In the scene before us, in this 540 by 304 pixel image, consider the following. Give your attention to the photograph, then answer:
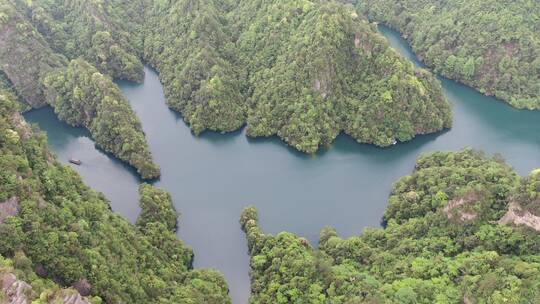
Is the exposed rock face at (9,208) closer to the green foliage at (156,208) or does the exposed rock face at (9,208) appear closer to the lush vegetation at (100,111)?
the green foliage at (156,208)

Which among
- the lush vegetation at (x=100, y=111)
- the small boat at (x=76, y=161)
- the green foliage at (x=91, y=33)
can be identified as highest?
the green foliage at (x=91, y=33)

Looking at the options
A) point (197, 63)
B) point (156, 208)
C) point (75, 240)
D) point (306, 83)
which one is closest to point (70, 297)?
point (75, 240)

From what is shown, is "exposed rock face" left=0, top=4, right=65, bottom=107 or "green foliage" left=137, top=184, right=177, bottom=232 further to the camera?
"exposed rock face" left=0, top=4, right=65, bottom=107

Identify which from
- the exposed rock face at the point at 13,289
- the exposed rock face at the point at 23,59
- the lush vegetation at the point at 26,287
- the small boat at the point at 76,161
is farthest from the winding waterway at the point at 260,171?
the exposed rock face at the point at 13,289

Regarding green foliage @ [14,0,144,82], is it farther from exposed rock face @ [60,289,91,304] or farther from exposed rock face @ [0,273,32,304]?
exposed rock face @ [0,273,32,304]

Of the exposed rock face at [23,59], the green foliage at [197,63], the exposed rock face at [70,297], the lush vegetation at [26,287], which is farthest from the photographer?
the exposed rock face at [23,59]

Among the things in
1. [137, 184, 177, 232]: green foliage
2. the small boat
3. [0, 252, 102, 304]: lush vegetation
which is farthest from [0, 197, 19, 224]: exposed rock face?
the small boat

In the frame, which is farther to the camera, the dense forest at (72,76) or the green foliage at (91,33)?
the green foliage at (91,33)
